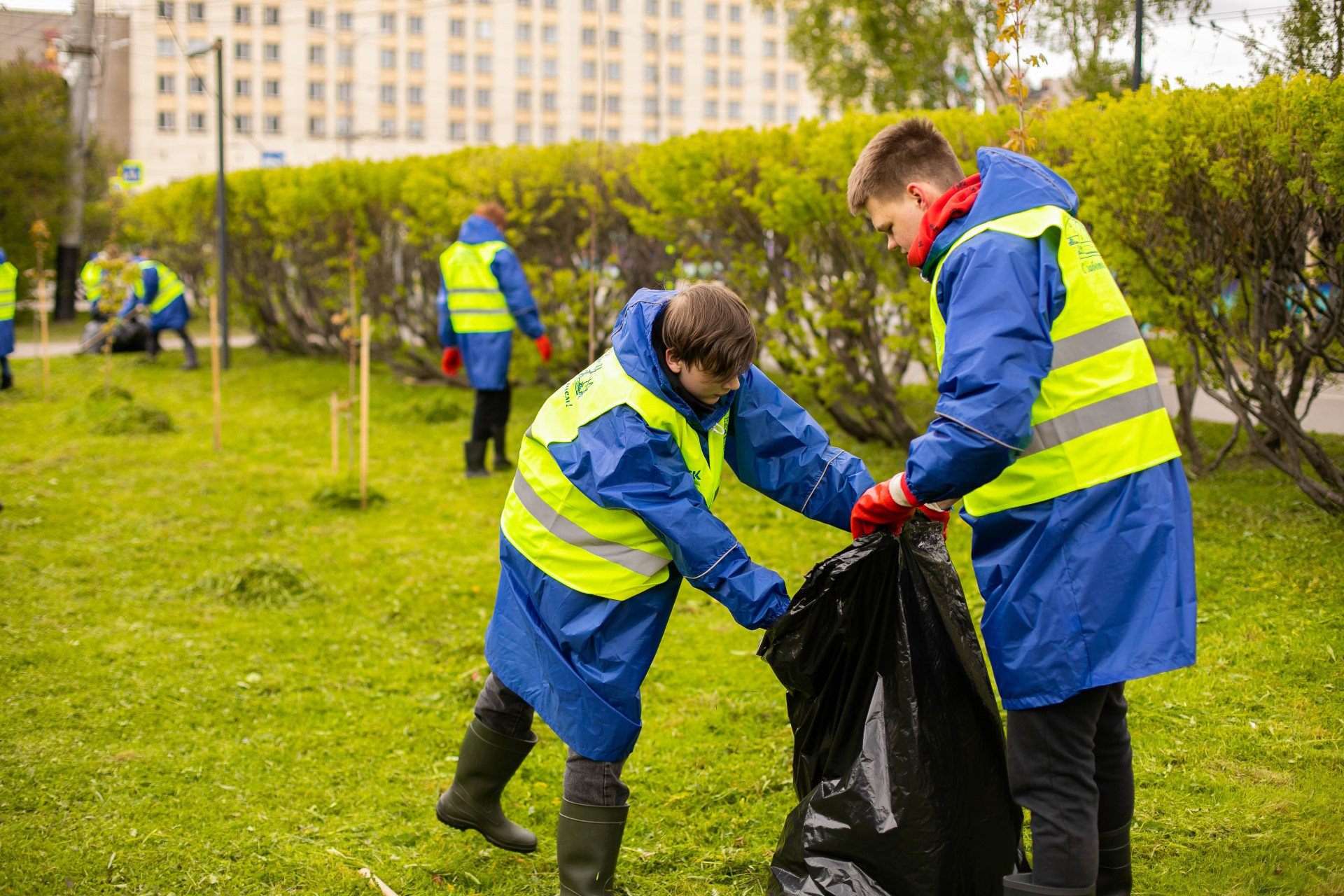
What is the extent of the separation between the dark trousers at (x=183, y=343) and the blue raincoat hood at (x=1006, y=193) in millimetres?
13221

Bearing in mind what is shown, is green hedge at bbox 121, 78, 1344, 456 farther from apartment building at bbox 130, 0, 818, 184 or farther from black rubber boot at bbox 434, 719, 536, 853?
apartment building at bbox 130, 0, 818, 184

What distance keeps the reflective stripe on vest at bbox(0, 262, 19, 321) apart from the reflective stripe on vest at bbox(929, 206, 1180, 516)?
10939mm

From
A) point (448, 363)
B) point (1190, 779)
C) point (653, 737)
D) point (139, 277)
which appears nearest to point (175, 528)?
point (448, 363)

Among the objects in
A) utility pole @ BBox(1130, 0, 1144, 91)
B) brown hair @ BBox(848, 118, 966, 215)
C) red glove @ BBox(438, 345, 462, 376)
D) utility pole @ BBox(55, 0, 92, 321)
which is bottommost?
red glove @ BBox(438, 345, 462, 376)

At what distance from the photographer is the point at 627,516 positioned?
2.46 metres

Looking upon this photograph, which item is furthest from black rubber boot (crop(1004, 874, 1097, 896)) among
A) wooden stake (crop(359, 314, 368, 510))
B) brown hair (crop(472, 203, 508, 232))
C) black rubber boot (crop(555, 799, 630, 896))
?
brown hair (crop(472, 203, 508, 232))

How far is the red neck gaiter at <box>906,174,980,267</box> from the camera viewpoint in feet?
7.25

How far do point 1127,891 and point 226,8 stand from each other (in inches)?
3050

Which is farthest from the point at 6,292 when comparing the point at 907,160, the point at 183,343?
the point at 907,160

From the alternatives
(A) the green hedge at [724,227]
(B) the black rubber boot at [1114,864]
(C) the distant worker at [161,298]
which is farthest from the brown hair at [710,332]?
(C) the distant worker at [161,298]

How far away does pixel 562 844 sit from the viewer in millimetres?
2562

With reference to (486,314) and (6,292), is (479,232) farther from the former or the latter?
(6,292)

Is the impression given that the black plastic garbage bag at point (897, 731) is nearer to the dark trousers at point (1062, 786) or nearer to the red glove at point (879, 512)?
Answer: the red glove at point (879, 512)

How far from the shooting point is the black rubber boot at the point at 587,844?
2.53 m
